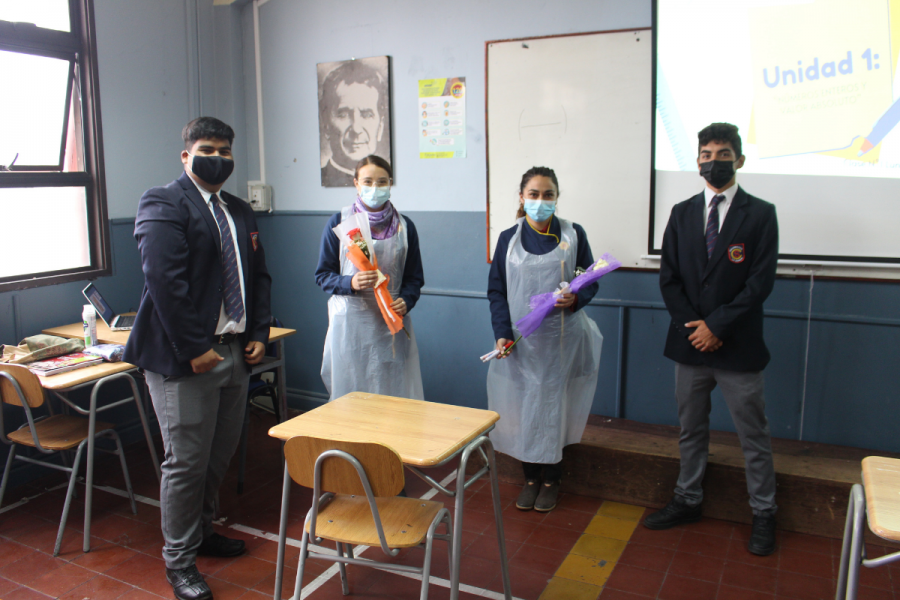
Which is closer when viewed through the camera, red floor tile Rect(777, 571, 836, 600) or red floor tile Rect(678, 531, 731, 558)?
red floor tile Rect(777, 571, 836, 600)

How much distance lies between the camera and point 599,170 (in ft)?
11.0

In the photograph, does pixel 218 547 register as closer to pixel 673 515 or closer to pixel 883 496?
pixel 673 515

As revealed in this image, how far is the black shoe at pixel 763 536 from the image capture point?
2614mm

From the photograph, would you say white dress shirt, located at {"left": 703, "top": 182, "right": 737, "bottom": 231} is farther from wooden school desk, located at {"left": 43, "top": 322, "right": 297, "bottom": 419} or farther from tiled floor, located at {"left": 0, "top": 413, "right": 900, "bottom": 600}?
wooden school desk, located at {"left": 43, "top": 322, "right": 297, "bottom": 419}

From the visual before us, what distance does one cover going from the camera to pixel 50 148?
3.53m

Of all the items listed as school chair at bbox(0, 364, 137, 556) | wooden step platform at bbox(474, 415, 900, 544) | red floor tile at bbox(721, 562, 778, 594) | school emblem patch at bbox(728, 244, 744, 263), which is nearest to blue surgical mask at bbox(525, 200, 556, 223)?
school emblem patch at bbox(728, 244, 744, 263)

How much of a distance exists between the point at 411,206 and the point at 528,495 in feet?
5.92

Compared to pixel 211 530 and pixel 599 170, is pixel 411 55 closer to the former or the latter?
pixel 599 170

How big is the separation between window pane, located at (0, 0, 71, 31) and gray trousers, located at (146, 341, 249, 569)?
218 centimetres

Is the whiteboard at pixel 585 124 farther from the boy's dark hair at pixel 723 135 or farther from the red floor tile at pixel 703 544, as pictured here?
the red floor tile at pixel 703 544

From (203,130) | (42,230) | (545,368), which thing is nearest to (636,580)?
(545,368)

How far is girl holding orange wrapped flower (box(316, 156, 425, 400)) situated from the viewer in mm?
2855

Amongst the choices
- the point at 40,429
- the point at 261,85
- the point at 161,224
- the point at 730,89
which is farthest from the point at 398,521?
the point at 261,85

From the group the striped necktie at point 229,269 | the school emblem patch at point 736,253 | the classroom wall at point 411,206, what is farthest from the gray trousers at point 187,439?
the school emblem patch at point 736,253
